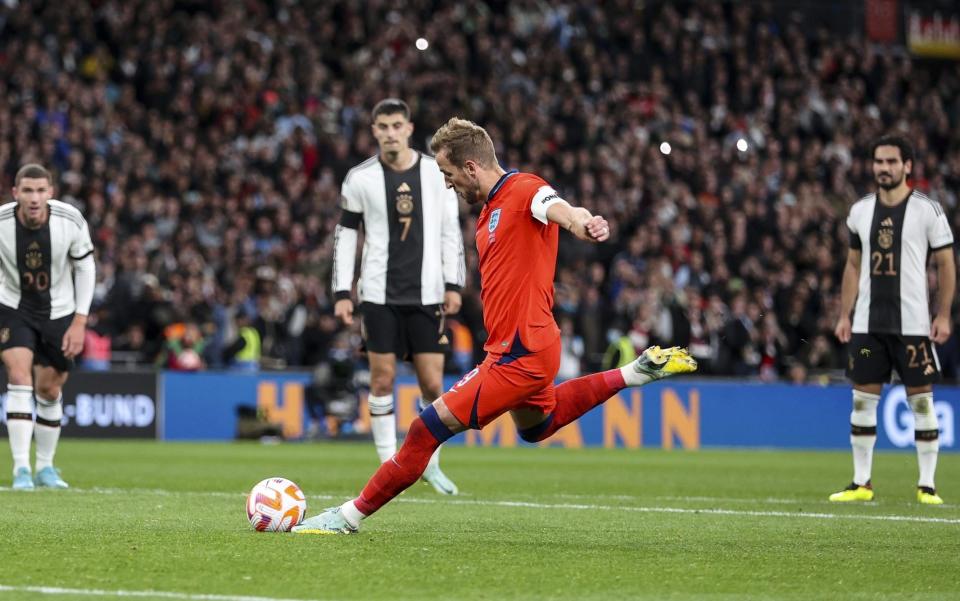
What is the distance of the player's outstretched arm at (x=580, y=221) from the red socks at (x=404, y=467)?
1244 mm

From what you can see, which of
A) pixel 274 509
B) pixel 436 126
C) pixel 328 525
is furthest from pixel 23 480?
pixel 436 126

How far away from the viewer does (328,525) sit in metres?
7.68

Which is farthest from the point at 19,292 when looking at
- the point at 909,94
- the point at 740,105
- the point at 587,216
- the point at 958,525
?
the point at 909,94

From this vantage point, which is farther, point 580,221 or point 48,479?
point 48,479

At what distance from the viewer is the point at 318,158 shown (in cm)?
2578

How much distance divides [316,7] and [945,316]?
63.2 feet

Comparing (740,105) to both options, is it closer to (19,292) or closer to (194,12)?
(194,12)

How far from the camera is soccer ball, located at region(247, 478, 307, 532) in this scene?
783 cm

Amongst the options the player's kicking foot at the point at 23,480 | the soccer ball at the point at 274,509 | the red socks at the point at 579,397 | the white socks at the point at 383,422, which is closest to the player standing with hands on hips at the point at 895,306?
the white socks at the point at 383,422

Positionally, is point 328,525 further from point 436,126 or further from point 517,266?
point 436,126

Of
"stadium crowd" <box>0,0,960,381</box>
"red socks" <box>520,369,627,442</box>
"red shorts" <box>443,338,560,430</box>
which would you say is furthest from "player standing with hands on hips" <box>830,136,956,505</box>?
"stadium crowd" <box>0,0,960,381</box>

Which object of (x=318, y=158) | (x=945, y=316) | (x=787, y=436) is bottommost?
(x=787, y=436)

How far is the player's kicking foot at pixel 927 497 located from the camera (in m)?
10.9

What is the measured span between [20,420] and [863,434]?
6249mm
